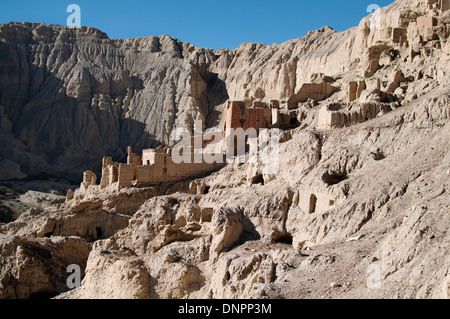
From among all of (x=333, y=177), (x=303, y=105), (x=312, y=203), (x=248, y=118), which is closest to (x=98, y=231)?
(x=248, y=118)

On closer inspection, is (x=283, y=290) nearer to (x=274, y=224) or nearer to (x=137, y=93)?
(x=274, y=224)

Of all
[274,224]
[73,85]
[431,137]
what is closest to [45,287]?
[274,224]

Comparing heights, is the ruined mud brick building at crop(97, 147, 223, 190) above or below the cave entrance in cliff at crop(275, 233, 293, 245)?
above

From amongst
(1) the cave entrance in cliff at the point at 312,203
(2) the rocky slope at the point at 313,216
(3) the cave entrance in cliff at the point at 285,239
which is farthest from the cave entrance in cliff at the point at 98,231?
(1) the cave entrance in cliff at the point at 312,203

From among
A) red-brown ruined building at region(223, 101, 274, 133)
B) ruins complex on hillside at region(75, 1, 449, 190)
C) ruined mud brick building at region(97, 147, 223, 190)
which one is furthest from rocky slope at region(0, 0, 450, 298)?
red-brown ruined building at region(223, 101, 274, 133)

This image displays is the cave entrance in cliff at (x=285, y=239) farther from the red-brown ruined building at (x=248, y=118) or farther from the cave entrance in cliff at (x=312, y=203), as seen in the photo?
the red-brown ruined building at (x=248, y=118)

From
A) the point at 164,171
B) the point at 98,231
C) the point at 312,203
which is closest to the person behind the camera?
the point at 312,203

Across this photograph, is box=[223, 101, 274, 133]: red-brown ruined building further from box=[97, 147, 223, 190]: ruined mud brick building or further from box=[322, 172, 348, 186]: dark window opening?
box=[322, 172, 348, 186]: dark window opening

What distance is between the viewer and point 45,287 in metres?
33.7

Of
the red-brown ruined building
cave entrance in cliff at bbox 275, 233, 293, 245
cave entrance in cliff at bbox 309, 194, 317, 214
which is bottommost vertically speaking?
cave entrance in cliff at bbox 275, 233, 293, 245

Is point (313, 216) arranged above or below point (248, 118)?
below

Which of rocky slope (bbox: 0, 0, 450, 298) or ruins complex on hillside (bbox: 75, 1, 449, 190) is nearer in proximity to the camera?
rocky slope (bbox: 0, 0, 450, 298)

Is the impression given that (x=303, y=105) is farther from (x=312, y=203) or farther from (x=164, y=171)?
(x=312, y=203)

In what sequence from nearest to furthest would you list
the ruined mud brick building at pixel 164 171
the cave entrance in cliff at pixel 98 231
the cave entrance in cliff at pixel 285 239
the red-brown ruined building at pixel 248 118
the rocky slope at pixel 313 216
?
the rocky slope at pixel 313 216
the cave entrance in cliff at pixel 285 239
the cave entrance in cliff at pixel 98 231
the ruined mud brick building at pixel 164 171
the red-brown ruined building at pixel 248 118
